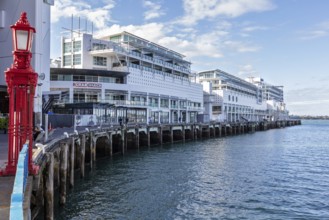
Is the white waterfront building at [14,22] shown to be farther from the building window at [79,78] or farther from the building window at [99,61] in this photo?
the building window at [99,61]

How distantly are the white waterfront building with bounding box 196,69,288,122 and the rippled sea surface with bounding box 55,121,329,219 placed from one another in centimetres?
7343

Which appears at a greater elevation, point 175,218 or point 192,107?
point 192,107

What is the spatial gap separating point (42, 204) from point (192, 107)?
83.8m

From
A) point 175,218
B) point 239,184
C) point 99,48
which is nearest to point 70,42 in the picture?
point 99,48

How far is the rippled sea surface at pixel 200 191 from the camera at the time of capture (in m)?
14.9

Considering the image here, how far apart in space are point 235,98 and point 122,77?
6673 centimetres

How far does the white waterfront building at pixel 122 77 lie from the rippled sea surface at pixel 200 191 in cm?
3039

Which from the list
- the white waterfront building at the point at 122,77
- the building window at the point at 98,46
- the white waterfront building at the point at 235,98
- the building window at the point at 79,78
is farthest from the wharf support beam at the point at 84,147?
the white waterfront building at the point at 235,98

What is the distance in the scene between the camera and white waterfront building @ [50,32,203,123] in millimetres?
61938

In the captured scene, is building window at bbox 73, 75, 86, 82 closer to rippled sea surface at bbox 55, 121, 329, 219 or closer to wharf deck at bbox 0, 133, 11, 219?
rippled sea surface at bbox 55, 121, 329, 219

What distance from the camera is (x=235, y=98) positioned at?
125562 millimetres

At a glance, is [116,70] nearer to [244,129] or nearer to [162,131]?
[162,131]

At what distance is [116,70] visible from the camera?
225 feet

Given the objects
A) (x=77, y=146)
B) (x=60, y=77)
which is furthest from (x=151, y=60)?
(x=77, y=146)
